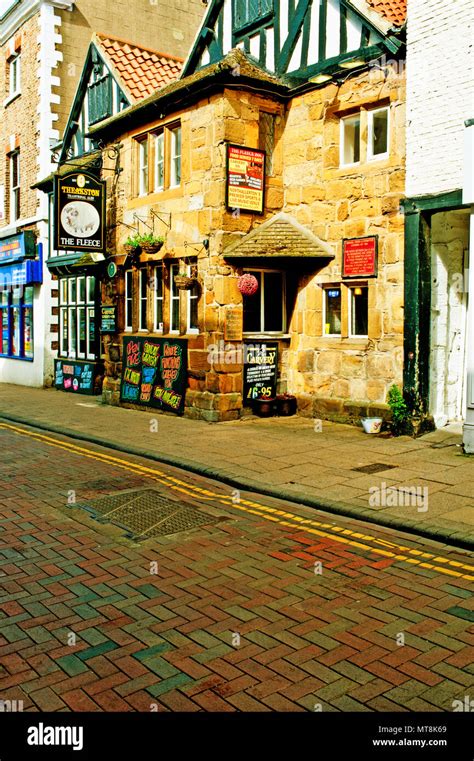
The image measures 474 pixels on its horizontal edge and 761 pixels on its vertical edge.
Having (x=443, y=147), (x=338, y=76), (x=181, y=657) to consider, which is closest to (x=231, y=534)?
(x=181, y=657)

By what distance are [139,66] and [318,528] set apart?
1588 cm

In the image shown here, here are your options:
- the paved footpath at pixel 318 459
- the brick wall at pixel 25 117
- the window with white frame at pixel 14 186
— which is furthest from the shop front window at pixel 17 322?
the paved footpath at pixel 318 459

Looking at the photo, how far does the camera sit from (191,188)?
1448 centimetres

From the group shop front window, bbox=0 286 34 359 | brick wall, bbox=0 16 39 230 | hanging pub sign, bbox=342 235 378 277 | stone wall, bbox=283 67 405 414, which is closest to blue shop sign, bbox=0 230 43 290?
shop front window, bbox=0 286 34 359

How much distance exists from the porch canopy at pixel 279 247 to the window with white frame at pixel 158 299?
2.89 meters

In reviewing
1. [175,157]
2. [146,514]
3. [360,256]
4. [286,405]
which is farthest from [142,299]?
[146,514]

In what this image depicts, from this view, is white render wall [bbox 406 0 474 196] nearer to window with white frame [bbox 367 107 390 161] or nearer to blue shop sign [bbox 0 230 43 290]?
window with white frame [bbox 367 107 390 161]

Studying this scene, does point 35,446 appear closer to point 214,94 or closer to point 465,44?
point 214,94

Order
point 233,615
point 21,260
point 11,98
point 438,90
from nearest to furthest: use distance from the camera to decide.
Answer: point 233,615, point 438,90, point 21,260, point 11,98

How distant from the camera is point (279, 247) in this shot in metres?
13.6

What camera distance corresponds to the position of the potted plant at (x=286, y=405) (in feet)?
47.2

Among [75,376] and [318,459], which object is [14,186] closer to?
[75,376]

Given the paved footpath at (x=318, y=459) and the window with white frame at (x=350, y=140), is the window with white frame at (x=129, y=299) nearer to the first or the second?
the paved footpath at (x=318, y=459)
